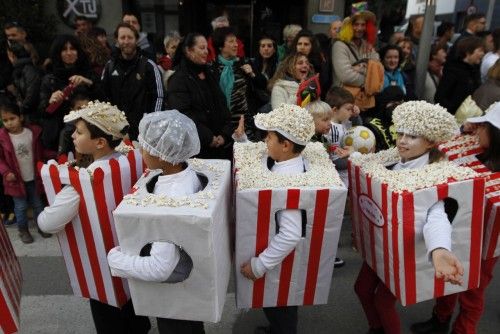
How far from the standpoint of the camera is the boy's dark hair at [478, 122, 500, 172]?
2.11 m

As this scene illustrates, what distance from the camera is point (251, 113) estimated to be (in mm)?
4387

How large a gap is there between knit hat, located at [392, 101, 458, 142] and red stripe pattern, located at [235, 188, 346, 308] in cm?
48

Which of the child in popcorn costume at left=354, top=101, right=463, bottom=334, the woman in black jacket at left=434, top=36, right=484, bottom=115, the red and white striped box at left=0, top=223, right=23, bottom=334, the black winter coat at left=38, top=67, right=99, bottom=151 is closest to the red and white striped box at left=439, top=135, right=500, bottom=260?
the child in popcorn costume at left=354, top=101, right=463, bottom=334

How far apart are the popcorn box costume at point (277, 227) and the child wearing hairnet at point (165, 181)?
29cm

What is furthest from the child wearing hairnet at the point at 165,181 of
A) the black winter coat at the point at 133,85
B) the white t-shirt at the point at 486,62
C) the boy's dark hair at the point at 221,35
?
the white t-shirt at the point at 486,62

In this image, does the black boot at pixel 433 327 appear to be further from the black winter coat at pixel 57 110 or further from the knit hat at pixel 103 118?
the black winter coat at pixel 57 110

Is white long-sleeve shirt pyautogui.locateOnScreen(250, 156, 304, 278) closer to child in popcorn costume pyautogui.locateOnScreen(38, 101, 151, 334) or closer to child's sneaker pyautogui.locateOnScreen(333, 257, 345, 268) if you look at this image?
child in popcorn costume pyautogui.locateOnScreen(38, 101, 151, 334)

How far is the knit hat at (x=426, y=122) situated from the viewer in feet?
6.28

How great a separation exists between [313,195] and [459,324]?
1.36 metres

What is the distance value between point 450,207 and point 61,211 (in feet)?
6.10

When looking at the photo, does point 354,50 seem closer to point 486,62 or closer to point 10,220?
point 486,62

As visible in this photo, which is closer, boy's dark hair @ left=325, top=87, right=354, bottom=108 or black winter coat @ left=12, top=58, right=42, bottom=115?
boy's dark hair @ left=325, top=87, right=354, bottom=108

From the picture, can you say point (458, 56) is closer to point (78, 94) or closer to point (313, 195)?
point (313, 195)

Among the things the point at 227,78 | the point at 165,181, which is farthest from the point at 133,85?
the point at 165,181
